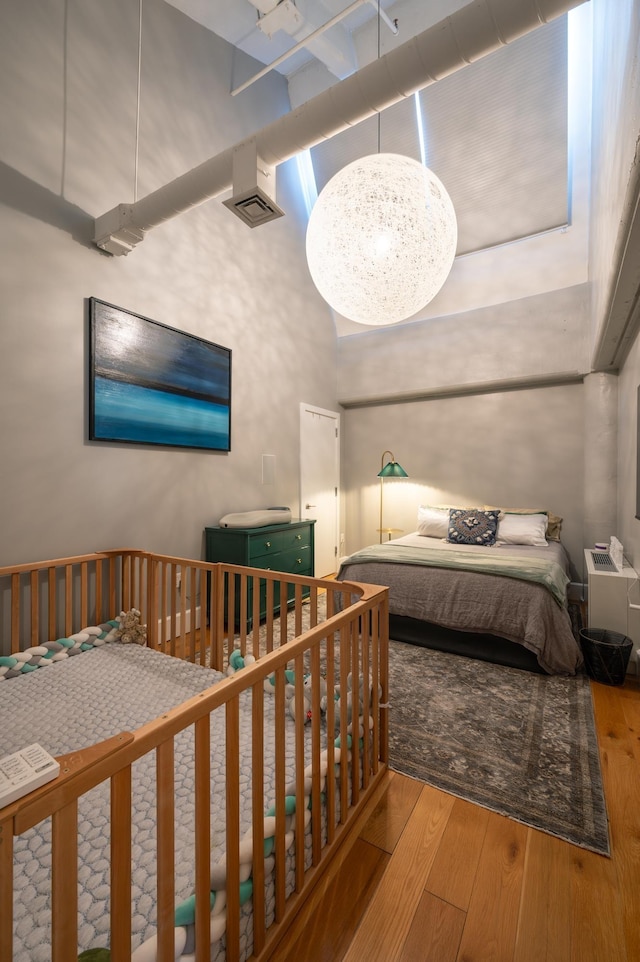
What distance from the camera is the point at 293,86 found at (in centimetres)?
425

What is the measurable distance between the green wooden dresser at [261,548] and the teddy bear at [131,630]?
2.71 ft

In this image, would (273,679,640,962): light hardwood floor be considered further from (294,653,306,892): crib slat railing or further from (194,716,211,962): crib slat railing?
(194,716,211,962): crib slat railing

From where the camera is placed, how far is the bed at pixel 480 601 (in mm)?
2447

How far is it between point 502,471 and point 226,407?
2.94 metres

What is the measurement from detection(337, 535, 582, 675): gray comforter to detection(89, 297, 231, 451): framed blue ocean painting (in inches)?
63.5

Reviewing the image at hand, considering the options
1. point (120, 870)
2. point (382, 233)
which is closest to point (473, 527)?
point (382, 233)

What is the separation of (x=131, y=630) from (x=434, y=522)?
115 inches

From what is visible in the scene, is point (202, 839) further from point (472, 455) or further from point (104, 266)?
point (472, 455)

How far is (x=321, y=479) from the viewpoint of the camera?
4941 millimetres

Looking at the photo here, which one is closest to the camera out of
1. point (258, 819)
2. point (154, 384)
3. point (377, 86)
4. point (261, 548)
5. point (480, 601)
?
point (258, 819)

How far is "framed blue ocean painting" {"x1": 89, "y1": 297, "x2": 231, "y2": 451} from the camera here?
103 inches

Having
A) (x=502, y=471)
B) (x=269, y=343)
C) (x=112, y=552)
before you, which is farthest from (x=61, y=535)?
(x=502, y=471)

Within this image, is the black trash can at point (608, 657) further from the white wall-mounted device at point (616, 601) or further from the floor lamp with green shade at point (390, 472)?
the floor lamp with green shade at point (390, 472)

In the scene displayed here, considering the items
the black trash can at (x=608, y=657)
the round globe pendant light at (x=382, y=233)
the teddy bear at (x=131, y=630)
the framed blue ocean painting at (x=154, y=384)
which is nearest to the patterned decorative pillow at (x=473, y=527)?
the black trash can at (x=608, y=657)
